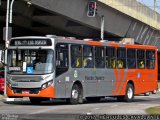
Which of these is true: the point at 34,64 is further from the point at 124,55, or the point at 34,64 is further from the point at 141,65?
the point at 141,65

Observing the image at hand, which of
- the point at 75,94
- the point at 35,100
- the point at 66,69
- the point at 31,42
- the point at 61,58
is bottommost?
the point at 35,100

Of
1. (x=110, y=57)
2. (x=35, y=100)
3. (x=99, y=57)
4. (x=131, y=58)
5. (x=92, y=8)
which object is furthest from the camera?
(x=92, y=8)

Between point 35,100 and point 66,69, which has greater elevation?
point 66,69

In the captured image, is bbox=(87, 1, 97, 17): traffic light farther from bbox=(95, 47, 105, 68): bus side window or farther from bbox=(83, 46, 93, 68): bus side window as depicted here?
bbox=(83, 46, 93, 68): bus side window

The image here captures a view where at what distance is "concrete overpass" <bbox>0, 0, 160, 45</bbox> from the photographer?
145 feet

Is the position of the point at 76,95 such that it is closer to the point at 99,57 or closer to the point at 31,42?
the point at 99,57

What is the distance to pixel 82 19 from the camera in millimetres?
46781

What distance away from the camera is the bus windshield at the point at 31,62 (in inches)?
949

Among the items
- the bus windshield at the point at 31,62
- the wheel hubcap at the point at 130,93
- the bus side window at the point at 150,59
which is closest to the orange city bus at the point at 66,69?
the bus windshield at the point at 31,62

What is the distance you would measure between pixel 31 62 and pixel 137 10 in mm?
32056

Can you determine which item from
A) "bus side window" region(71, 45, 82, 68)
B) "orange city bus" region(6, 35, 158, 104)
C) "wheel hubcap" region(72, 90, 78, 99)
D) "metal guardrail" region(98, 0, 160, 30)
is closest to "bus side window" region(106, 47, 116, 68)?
"orange city bus" region(6, 35, 158, 104)

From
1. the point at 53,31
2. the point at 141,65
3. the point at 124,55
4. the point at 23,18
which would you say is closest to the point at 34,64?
the point at 124,55

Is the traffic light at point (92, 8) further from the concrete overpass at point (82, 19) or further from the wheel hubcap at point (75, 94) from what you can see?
the wheel hubcap at point (75, 94)

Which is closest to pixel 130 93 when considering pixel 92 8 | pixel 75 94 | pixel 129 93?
pixel 129 93
